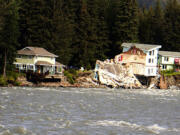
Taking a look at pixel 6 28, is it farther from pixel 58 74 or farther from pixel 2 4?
pixel 58 74

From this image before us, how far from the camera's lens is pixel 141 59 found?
85500 millimetres

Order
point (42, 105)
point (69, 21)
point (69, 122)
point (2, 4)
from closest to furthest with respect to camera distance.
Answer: point (69, 122)
point (42, 105)
point (2, 4)
point (69, 21)

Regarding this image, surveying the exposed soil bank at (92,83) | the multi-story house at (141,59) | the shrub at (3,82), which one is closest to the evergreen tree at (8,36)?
the shrub at (3,82)

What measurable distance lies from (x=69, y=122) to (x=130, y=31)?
72.8 metres

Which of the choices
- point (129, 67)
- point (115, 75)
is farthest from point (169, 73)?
point (115, 75)

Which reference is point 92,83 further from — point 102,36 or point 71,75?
point 102,36

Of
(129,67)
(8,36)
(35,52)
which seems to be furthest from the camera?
(129,67)

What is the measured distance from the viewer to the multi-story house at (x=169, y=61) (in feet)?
322

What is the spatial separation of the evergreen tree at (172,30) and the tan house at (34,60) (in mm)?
42971

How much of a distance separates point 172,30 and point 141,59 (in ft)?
94.2

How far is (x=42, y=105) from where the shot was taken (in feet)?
123

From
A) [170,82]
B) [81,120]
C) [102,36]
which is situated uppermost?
[102,36]

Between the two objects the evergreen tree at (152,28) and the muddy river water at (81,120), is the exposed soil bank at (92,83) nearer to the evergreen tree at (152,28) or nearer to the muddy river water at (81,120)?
the evergreen tree at (152,28)

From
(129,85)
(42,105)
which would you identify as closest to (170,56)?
(129,85)
